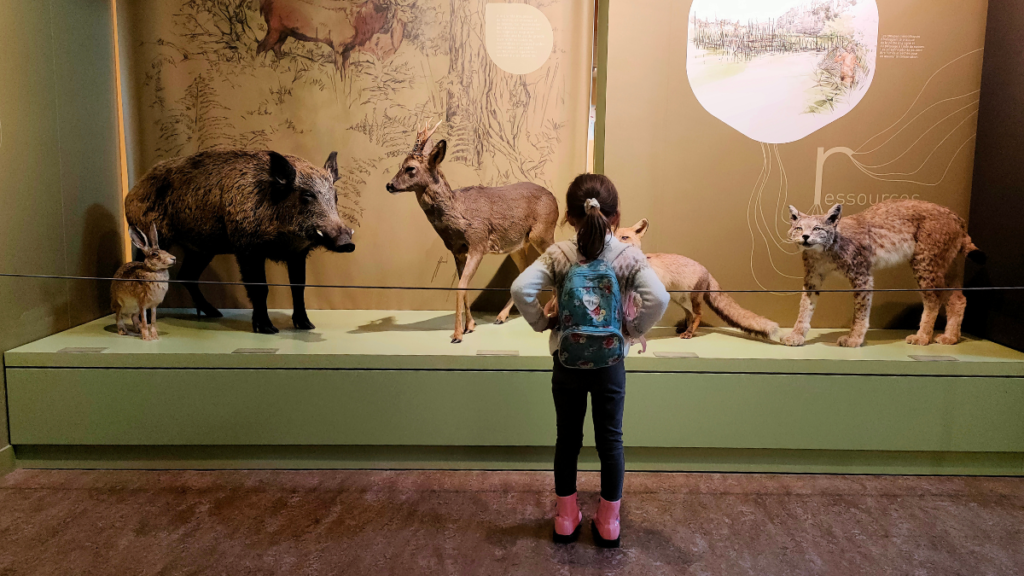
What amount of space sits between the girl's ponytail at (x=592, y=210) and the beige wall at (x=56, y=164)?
7.60ft

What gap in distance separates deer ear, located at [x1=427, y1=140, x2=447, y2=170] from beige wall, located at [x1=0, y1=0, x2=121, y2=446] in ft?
5.48

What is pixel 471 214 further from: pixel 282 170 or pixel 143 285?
pixel 143 285

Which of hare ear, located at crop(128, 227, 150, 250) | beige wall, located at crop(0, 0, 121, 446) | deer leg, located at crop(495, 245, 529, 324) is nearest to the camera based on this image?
beige wall, located at crop(0, 0, 121, 446)

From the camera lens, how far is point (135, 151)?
321cm

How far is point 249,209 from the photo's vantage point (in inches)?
108

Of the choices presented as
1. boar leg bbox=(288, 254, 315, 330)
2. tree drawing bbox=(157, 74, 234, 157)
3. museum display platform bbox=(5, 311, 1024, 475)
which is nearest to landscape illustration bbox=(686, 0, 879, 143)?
museum display platform bbox=(5, 311, 1024, 475)

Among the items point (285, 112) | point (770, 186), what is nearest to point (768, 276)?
point (770, 186)

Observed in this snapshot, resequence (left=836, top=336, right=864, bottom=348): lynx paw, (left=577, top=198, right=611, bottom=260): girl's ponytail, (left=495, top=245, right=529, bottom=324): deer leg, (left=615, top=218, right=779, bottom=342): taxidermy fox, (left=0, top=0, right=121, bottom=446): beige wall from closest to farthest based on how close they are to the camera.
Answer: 1. (left=577, top=198, right=611, bottom=260): girl's ponytail
2. (left=0, top=0, right=121, bottom=446): beige wall
3. (left=836, top=336, right=864, bottom=348): lynx paw
4. (left=615, top=218, right=779, bottom=342): taxidermy fox
5. (left=495, top=245, right=529, bottom=324): deer leg

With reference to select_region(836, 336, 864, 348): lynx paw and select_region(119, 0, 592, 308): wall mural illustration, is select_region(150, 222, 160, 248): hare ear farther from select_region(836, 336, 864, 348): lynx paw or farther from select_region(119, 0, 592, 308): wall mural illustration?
select_region(836, 336, 864, 348): lynx paw

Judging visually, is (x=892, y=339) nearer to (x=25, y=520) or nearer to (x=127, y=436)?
(x=127, y=436)

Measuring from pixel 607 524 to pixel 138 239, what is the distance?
229 centimetres

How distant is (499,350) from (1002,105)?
2571mm

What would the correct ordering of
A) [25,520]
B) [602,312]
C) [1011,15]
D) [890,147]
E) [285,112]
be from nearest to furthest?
[602,312] → [25,520] → [1011,15] → [890,147] → [285,112]

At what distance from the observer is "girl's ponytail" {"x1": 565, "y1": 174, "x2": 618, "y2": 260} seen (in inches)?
67.4
